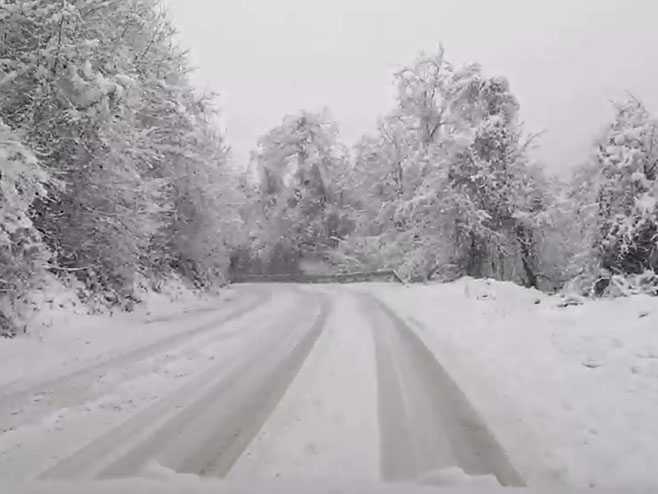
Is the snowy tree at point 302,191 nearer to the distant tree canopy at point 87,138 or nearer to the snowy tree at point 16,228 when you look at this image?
the distant tree canopy at point 87,138

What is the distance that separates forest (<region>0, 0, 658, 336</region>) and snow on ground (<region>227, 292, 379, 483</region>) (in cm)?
487

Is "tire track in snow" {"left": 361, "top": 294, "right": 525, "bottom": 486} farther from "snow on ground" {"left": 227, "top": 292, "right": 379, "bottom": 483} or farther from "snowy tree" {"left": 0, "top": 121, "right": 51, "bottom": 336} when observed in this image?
"snowy tree" {"left": 0, "top": 121, "right": 51, "bottom": 336}

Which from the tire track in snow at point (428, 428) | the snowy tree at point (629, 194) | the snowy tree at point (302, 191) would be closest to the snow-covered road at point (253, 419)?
the tire track in snow at point (428, 428)

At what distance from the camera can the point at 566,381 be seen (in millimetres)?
6957

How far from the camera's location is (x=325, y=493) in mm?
3857

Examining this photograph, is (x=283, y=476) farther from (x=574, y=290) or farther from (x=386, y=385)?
(x=574, y=290)

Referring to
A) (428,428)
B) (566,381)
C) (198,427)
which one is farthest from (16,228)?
(566,381)

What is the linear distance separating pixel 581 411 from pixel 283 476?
3.14 metres

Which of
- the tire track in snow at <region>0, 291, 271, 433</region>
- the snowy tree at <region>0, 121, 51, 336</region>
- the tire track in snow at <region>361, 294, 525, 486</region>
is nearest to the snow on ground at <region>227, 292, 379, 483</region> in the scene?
the tire track in snow at <region>361, 294, 525, 486</region>

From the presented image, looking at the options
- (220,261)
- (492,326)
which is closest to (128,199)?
Result: (492,326)

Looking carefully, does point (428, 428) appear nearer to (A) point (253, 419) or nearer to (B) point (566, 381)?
(A) point (253, 419)

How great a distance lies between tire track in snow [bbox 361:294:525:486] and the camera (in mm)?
4395

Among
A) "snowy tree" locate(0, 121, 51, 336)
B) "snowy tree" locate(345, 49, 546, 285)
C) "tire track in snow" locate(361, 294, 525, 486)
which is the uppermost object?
"snowy tree" locate(345, 49, 546, 285)

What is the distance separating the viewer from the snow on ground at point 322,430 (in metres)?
4.31
